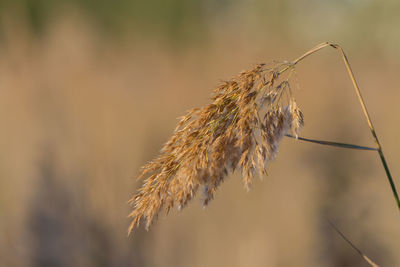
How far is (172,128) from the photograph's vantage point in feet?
4.78

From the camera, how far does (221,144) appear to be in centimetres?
71

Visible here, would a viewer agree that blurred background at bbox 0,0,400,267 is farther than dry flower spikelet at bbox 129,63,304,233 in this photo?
Yes

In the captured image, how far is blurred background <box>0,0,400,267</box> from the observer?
54.2 inches

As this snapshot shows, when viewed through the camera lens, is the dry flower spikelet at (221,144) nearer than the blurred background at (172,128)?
Yes

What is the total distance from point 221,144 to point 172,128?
2.47 ft

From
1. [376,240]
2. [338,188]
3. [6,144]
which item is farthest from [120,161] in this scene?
[376,240]

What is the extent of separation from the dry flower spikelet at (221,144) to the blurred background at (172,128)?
0.70 metres

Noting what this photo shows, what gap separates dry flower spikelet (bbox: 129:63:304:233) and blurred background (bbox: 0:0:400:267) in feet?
2.30

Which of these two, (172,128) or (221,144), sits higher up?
(172,128)

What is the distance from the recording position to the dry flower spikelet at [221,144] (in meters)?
0.70

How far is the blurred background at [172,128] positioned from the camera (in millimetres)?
1378

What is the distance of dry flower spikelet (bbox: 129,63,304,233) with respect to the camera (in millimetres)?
705

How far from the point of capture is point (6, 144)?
1.55m

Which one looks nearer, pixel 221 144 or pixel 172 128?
pixel 221 144
